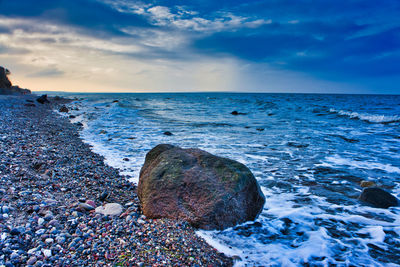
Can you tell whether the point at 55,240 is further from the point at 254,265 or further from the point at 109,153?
the point at 109,153

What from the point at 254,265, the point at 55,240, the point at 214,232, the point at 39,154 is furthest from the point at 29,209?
the point at 39,154

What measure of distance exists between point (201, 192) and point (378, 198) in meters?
3.85

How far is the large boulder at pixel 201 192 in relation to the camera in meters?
3.64

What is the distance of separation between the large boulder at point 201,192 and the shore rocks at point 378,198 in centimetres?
239

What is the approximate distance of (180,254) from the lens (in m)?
2.71

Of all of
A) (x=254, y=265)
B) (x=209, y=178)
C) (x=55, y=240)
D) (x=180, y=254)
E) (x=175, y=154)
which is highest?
(x=175, y=154)

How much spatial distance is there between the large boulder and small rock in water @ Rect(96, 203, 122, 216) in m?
0.41

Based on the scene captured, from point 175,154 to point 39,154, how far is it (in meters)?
4.38

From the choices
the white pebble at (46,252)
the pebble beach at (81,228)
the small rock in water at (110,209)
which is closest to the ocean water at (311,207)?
the pebble beach at (81,228)

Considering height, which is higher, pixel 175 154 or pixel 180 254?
pixel 175 154

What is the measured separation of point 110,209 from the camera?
12.2 ft

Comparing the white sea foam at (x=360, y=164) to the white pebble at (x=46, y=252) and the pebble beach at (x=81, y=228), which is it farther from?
the white pebble at (x=46, y=252)

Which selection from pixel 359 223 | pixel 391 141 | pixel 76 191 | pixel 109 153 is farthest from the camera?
pixel 391 141

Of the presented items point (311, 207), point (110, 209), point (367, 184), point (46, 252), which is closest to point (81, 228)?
point (46, 252)
